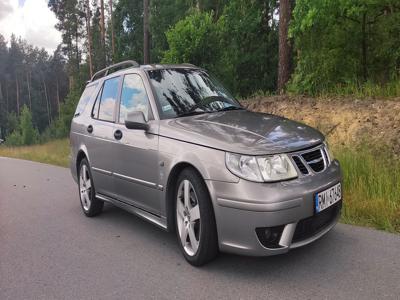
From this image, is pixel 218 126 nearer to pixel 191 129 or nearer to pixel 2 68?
pixel 191 129

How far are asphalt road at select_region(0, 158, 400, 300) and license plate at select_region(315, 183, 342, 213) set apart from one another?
529 mm

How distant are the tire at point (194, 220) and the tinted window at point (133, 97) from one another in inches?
39.9

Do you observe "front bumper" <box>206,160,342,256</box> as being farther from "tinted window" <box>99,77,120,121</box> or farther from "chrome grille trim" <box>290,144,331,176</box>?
"tinted window" <box>99,77,120,121</box>

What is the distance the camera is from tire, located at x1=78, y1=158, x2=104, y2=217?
6035 mm

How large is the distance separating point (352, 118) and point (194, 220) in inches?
206

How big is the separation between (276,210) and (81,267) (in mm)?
2045

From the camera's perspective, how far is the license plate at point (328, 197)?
364 centimetres

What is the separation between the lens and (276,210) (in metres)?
3.38

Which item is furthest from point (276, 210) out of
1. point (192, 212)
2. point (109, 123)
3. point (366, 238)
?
point (109, 123)

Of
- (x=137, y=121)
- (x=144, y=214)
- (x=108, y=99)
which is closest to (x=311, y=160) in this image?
(x=137, y=121)

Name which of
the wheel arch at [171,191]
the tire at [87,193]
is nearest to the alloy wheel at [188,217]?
the wheel arch at [171,191]

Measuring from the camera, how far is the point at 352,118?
8.12 metres

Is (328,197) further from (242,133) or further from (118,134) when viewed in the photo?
(118,134)

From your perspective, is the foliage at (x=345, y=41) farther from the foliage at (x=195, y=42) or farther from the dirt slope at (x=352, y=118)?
the foliage at (x=195, y=42)
